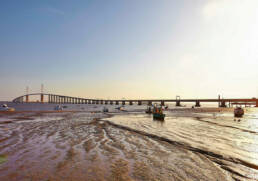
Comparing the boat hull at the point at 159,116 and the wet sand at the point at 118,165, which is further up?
the wet sand at the point at 118,165

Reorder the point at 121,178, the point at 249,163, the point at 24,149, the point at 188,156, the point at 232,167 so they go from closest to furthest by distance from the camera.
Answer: the point at 121,178 < the point at 232,167 < the point at 249,163 < the point at 188,156 < the point at 24,149

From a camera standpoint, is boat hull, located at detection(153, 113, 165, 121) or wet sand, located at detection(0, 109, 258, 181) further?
boat hull, located at detection(153, 113, 165, 121)

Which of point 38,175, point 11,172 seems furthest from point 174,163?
point 11,172

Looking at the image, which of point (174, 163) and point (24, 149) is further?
point (24, 149)

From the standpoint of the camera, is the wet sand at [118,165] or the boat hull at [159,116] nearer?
the wet sand at [118,165]

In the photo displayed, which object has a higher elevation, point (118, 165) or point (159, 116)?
point (118, 165)

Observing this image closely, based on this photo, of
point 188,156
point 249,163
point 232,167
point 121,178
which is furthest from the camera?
point 188,156

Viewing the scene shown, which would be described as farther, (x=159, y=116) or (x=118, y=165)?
(x=159, y=116)

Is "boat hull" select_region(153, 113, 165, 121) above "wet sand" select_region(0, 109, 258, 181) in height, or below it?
below

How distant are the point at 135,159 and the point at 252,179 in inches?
221

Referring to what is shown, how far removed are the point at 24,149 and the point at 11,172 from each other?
4580 millimetres

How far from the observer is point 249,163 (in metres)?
9.01

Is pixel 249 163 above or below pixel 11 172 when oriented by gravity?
below

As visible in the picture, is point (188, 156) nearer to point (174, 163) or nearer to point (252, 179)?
point (174, 163)
